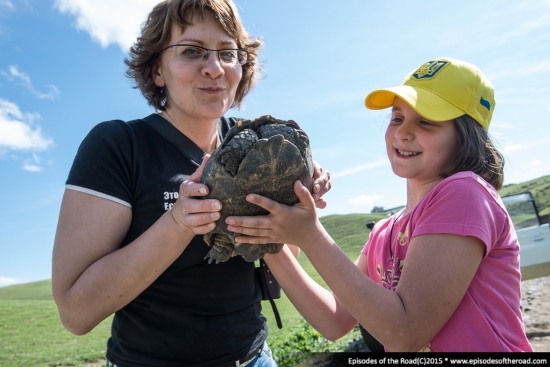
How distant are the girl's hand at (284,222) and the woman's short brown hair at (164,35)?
1174 mm

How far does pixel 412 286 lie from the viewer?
1.68 m

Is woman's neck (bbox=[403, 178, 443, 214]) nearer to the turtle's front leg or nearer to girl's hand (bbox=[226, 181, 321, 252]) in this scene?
girl's hand (bbox=[226, 181, 321, 252])

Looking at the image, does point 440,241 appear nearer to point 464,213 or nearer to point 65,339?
point 464,213

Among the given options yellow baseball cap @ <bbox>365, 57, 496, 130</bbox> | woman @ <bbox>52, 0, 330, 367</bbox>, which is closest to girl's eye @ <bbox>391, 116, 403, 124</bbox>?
yellow baseball cap @ <bbox>365, 57, 496, 130</bbox>

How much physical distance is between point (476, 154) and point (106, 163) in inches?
75.6

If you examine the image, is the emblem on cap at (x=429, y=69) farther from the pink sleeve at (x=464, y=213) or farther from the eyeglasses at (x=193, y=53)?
the eyeglasses at (x=193, y=53)

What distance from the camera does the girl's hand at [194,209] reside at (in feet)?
5.68

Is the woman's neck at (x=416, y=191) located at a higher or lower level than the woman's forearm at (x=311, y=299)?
higher

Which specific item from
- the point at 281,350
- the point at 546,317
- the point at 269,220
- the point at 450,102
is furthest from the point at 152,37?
the point at 546,317

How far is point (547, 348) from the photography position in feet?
20.9

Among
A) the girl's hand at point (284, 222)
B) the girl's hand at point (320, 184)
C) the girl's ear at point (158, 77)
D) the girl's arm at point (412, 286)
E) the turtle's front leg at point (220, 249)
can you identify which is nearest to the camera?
the girl's arm at point (412, 286)

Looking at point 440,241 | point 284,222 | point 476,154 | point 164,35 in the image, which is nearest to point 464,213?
point 440,241

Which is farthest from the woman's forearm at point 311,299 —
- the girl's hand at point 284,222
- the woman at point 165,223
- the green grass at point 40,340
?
the green grass at point 40,340

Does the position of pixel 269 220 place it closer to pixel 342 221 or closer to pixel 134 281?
pixel 134 281
